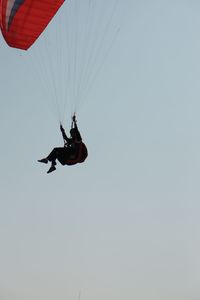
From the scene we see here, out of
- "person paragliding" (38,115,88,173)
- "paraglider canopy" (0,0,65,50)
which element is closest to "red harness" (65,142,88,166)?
"person paragliding" (38,115,88,173)

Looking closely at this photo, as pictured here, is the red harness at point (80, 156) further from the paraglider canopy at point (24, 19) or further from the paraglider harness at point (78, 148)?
the paraglider canopy at point (24, 19)

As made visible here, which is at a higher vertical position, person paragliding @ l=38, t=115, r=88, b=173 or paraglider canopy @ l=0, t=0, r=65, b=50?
paraglider canopy @ l=0, t=0, r=65, b=50

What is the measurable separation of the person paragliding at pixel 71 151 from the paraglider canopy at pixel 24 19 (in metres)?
3.65

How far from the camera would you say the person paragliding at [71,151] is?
81.0 ft

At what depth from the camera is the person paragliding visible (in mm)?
24688

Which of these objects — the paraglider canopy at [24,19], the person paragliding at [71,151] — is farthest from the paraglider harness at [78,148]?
the paraglider canopy at [24,19]

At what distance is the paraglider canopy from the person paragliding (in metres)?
3.65

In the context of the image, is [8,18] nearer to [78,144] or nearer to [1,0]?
[1,0]

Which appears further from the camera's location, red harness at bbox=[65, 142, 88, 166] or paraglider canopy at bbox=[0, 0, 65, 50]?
paraglider canopy at bbox=[0, 0, 65, 50]

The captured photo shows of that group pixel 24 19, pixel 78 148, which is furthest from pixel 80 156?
pixel 24 19

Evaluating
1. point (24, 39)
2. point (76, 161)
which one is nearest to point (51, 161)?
point (76, 161)

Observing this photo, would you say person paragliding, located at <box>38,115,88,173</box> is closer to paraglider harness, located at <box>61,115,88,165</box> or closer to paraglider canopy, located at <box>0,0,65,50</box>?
paraglider harness, located at <box>61,115,88,165</box>

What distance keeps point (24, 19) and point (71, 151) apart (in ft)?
16.7

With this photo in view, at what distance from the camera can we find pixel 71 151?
975 inches
